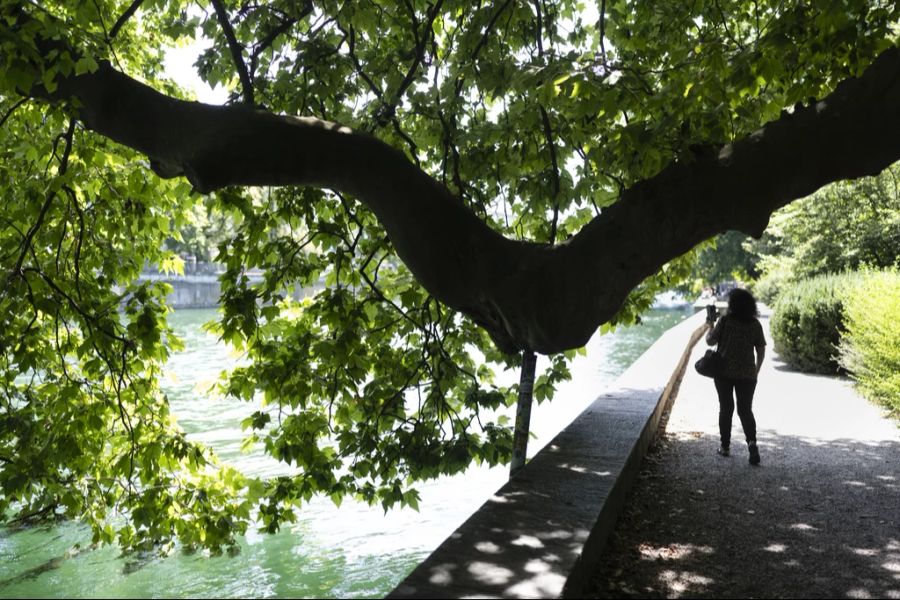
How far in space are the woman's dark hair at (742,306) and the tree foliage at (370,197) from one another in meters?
1.13

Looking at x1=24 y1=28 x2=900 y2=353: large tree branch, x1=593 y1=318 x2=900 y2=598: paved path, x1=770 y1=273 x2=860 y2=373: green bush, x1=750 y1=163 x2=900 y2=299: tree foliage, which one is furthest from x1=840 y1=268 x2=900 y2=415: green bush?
x1=24 y1=28 x2=900 y2=353: large tree branch

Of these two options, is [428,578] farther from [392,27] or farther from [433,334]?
[392,27]

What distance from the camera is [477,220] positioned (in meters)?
4.52

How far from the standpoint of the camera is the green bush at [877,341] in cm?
1084

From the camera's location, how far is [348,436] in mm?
6836

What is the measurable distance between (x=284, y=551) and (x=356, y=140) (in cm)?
744

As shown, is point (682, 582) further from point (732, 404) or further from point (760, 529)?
point (732, 404)

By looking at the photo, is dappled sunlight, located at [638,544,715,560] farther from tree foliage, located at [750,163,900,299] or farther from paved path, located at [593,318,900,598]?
tree foliage, located at [750,163,900,299]

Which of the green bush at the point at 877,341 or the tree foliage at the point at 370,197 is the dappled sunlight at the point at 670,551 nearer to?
the tree foliage at the point at 370,197

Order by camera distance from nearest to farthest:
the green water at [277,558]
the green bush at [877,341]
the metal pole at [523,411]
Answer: the metal pole at [523,411] → the green water at [277,558] → the green bush at [877,341]

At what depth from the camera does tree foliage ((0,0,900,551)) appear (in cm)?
434

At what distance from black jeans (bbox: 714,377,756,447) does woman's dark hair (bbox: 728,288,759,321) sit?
0.72m

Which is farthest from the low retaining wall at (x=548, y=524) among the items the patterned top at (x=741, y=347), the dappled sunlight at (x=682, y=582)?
the patterned top at (x=741, y=347)

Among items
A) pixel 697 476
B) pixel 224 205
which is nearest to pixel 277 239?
pixel 224 205
